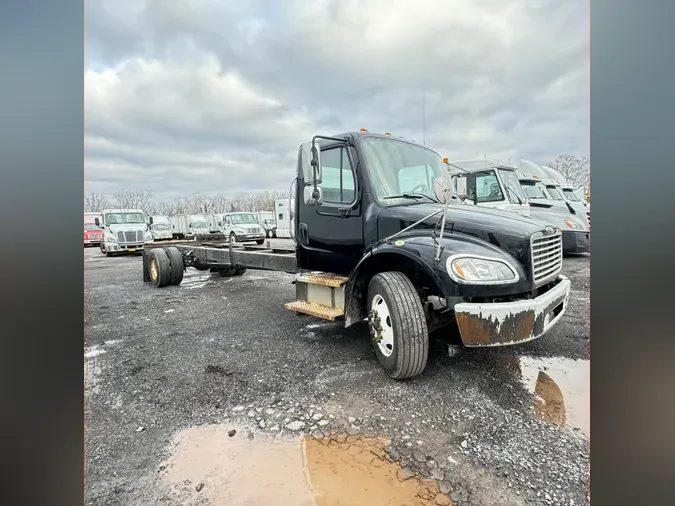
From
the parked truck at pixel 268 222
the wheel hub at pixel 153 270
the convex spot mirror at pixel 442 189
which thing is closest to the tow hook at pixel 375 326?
the convex spot mirror at pixel 442 189

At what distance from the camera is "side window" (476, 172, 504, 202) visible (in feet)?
10.2

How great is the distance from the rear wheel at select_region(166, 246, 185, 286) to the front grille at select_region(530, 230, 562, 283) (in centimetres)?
586

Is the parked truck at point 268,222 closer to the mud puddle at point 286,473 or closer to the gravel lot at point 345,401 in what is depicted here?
the gravel lot at point 345,401

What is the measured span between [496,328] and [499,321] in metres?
0.05

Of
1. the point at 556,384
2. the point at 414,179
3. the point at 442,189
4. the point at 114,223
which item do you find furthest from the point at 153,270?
the point at 556,384

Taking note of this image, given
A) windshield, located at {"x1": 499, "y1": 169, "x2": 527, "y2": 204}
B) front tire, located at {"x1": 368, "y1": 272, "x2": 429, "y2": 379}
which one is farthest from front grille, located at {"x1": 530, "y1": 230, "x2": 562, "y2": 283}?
front tire, located at {"x1": 368, "y1": 272, "x2": 429, "y2": 379}

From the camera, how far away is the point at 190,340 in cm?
334

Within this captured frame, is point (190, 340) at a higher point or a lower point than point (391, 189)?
lower

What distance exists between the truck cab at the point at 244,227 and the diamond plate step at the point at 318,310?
11679mm

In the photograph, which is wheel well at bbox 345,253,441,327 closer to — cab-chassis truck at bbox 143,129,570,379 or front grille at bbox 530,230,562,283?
cab-chassis truck at bbox 143,129,570,379
